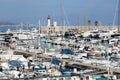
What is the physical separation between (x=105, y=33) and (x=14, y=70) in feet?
113

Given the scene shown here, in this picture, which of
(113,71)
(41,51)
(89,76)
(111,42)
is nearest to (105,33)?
(111,42)

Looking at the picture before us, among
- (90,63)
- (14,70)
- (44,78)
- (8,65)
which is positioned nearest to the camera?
(44,78)

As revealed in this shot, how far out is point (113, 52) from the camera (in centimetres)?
3466

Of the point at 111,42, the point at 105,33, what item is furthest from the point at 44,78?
the point at 105,33

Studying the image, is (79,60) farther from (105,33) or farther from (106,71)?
(105,33)

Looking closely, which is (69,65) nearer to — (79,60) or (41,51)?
(79,60)

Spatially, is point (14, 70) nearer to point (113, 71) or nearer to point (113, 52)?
point (113, 71)

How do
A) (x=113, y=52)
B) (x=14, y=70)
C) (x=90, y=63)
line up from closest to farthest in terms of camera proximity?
(x=14, y=70) < (x=90, y=63) < (x=113, y=52)

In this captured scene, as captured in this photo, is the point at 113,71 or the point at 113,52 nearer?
the point at 113,71

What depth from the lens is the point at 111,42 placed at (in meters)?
45.3

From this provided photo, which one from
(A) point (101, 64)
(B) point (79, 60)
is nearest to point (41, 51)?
(B) point (79, 60)

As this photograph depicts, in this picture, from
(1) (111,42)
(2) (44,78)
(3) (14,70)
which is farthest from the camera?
(1) (111,42)

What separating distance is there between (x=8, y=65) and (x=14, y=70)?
6.88 feet

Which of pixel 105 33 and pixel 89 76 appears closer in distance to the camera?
pixel 89 76
